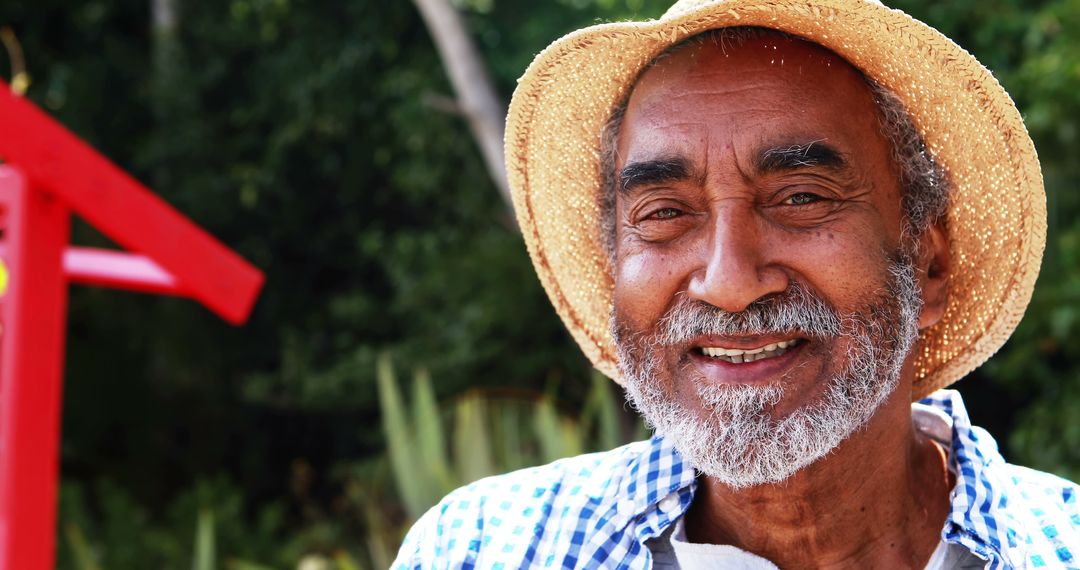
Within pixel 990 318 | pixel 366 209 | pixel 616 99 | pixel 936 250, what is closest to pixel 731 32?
pixel 616 99

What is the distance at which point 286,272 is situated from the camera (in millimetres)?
8219

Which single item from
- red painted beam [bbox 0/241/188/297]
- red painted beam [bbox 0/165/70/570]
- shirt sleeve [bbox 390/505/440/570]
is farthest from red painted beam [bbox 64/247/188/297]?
shirt sleeve [bbox 390/505/440/570]

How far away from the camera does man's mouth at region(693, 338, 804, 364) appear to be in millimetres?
1592

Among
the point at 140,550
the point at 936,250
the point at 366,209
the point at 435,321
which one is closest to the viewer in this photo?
the point at 936,250

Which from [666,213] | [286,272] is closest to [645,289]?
[666,213]

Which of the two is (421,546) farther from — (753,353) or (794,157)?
(794,157)

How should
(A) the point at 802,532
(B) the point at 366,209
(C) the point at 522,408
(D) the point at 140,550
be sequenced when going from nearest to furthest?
(A) the point at 802,532 → (C) the point at 522,408 → (D) the point at 140,550 → (B) the point at 366,209

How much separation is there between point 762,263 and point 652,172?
0.67 ft

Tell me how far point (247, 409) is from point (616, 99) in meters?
6.75

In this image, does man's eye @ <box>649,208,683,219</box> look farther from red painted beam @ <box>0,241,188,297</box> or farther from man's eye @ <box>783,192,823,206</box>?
red painted beam @ <box>0,241,188,297</box>

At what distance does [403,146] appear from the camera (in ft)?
24.5

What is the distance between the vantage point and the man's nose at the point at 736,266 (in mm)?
1550

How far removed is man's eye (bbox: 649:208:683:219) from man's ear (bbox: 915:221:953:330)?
375 millimetres

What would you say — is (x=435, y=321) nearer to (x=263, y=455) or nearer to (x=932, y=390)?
(x=263, y=455)
